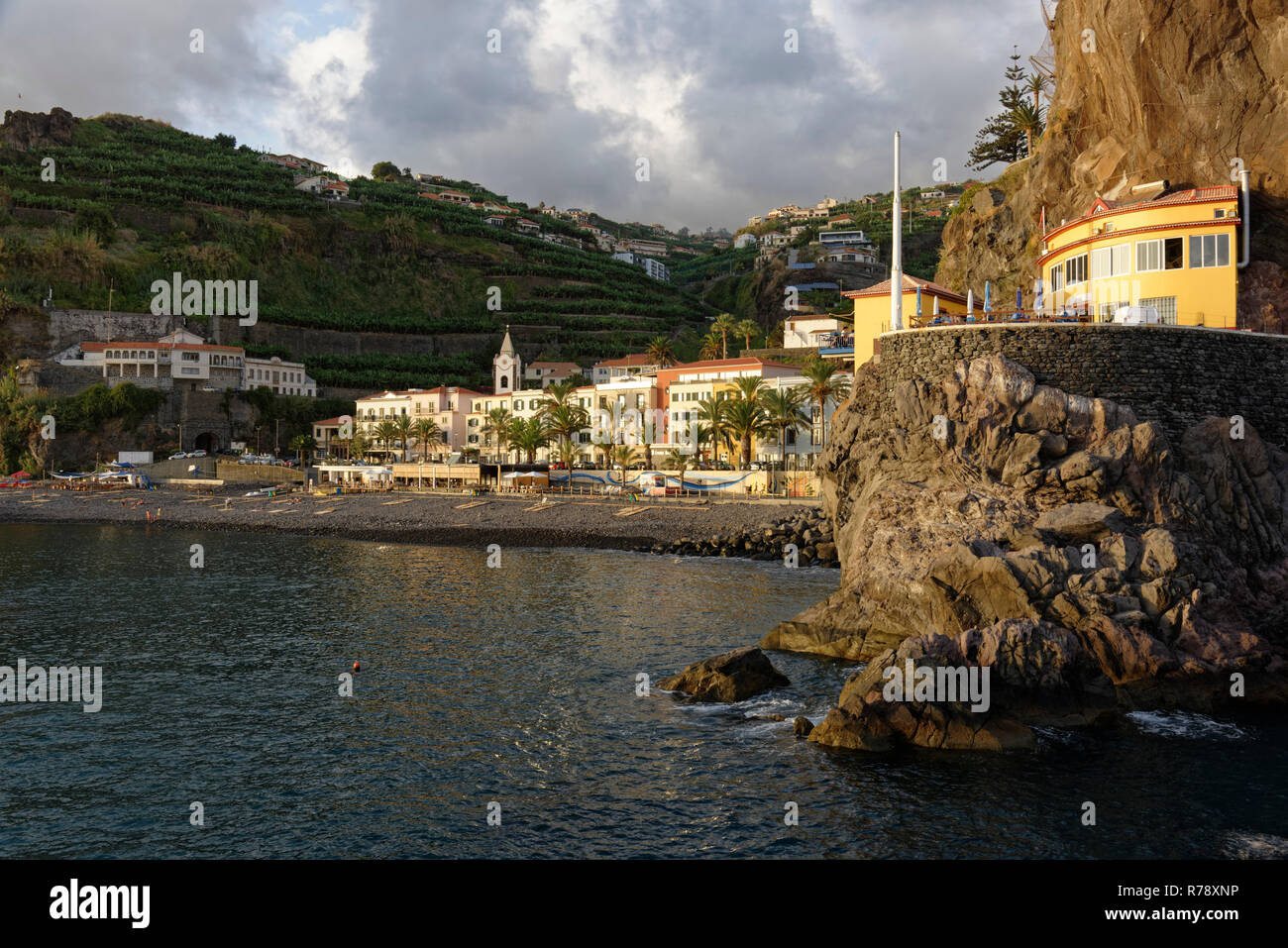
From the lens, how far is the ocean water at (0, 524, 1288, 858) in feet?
53.7

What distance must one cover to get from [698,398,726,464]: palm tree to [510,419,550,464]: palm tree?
16848 millimetres

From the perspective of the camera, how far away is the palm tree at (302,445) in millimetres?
99500

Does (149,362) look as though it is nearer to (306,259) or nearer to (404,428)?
(404,428)

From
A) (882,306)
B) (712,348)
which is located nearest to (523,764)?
(882,306)

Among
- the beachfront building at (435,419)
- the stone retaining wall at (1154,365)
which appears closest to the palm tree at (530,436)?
the beachfront building at (435,419)

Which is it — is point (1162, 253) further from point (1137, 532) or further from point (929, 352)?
point (1137, 532)

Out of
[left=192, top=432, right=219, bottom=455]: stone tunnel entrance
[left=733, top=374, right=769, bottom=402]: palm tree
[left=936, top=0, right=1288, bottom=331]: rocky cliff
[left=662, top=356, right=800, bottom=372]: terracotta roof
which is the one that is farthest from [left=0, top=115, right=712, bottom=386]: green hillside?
[left=936, top=0, right=1288, bottom=331]: rocky cliff

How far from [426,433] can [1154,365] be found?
3197 inches

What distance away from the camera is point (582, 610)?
36.9 meters

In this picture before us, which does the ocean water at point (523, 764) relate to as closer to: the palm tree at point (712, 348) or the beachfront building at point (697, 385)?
the beachfront building at point (697, 385)

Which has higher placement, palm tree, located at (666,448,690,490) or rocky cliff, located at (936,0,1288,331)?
rocky cliff, located at (936,0,1288,331)

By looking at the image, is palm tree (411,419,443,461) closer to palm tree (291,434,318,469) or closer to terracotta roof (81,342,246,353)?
palm tree (291,434,318,469)

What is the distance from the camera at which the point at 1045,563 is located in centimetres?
2492
